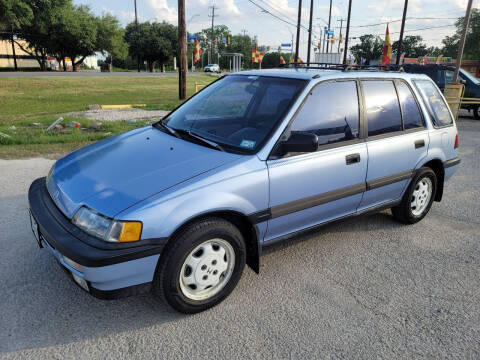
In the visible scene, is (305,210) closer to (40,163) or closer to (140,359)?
(140,359)

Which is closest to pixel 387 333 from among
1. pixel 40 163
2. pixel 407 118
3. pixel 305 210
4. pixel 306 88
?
pixel 305 210

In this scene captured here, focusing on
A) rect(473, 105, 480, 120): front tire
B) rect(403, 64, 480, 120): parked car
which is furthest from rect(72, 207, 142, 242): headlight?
rect(473, 105, 480, 120): front tire

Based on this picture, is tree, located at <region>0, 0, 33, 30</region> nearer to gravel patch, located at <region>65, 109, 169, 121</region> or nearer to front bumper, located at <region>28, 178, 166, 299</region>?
gravel patch, located at <region>65, 109, 169, 121</region>

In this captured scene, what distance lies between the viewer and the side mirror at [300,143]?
113 inches

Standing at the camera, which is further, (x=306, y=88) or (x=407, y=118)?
(x=407, y=118)

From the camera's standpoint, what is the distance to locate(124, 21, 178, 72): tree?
6231 centimetres

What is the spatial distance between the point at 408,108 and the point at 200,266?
2.82m

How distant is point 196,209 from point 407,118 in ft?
8.74

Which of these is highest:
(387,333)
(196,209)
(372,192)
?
(196,209)

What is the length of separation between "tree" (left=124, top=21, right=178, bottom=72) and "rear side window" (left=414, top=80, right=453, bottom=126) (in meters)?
62.7

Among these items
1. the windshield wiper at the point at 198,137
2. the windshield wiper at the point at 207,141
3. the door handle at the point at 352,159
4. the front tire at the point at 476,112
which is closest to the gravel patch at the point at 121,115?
the windshield wiper at the point at 198,137

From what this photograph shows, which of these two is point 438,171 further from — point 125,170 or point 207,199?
point 125,170

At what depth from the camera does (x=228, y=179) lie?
2709 millimetres

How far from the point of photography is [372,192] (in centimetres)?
373
